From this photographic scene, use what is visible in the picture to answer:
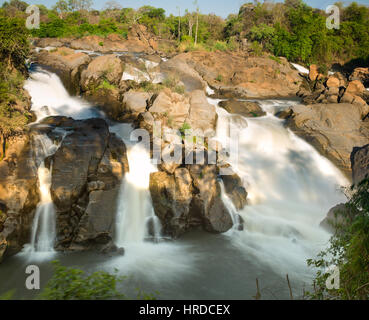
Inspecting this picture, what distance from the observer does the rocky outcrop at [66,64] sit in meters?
17.3

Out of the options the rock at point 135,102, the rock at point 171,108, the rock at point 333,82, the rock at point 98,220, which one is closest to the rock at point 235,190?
the rock at point 171,108

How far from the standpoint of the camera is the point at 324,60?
33.3 meters

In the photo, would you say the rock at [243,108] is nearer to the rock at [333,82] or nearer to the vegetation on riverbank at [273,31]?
the rock at [333,82]

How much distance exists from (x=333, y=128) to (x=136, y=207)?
45.8ft

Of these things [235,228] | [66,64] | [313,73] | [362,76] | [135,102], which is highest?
[313,73]

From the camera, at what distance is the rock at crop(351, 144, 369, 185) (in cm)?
1458

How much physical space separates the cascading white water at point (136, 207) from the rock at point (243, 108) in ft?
30.1

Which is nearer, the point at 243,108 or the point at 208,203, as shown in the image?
the point at 208,203

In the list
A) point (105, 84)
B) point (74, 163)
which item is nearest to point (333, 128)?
point (105, 84)

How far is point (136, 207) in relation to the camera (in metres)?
10.7

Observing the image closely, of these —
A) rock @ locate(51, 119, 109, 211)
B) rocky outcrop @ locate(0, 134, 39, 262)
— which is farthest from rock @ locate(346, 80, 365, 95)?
rocky outcrop @ locate(0, 134, 39, 262)

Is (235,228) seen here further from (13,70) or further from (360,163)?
(13,70)

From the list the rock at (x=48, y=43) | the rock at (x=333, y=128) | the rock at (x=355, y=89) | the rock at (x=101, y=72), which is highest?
the rock at (x=48, y=43)
